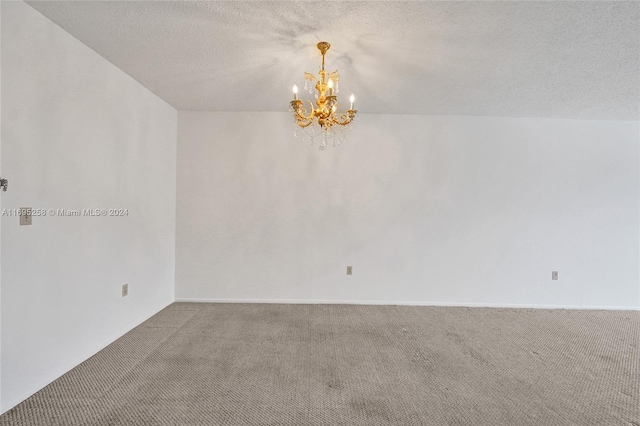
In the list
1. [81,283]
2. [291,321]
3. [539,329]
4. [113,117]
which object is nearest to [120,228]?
[81,283]

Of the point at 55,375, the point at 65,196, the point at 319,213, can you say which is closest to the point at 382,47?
the point at 319,213

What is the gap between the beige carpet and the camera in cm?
182

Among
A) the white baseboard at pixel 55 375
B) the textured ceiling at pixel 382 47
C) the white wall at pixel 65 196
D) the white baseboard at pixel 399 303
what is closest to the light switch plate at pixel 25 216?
the white wall at pixel 65 196

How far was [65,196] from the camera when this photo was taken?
7.38 feet

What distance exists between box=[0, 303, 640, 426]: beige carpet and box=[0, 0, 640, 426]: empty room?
0.07ft

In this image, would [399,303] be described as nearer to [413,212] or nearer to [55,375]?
[413,212]

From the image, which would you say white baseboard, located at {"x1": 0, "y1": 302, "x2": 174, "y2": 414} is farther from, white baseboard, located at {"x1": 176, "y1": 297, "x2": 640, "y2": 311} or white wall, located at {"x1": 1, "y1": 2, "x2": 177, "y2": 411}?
white baseboard, located at {"x1": 176, "y1": 297, "x2": 640, "y2": 311}

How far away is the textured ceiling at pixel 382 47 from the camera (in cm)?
188

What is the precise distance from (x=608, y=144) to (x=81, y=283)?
5937mm

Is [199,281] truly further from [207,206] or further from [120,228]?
[120,228]

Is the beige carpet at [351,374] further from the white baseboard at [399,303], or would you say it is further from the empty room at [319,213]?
the white baseboard at [399,303]

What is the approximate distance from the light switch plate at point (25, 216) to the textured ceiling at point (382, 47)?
1.25 metres

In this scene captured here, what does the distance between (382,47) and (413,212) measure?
7.40 ft

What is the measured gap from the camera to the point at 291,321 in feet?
10.9
